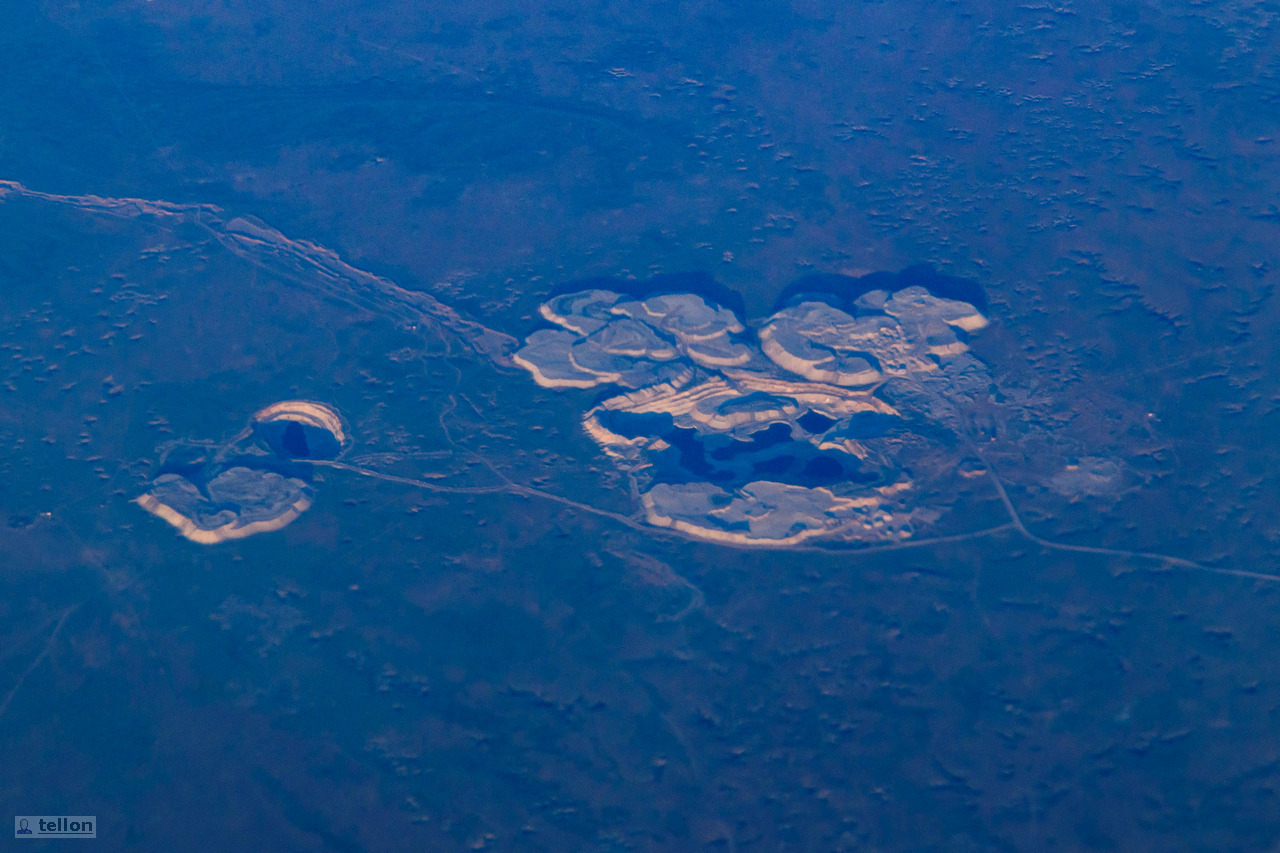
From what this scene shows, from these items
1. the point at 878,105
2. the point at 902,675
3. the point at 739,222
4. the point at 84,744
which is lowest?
the point at 84,744

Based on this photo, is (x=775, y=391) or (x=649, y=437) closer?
(x=649, y=437)

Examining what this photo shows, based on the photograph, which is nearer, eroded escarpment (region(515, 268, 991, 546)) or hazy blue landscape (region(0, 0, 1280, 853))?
hazy blue landscape (region(0, 0, 1280, 853))

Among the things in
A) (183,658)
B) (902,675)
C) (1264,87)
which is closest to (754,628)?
(902,675)

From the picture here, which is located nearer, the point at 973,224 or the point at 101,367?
the point at 101,367

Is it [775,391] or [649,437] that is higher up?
[775,391]

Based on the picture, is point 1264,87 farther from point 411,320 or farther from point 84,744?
point 84,744

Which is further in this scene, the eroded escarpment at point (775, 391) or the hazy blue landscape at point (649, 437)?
the eroded escarpment at point (775, 391)

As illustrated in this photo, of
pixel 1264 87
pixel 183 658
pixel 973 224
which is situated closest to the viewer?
pixel 183 658

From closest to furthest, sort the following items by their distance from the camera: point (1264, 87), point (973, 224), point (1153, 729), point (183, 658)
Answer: point (1153, 729) → point (183, 658) → point (973, 224) → point (1264, 87)
